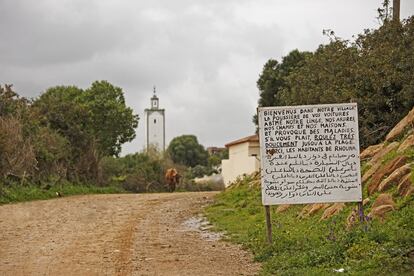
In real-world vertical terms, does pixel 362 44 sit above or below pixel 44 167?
above

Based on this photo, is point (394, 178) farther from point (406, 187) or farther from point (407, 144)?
point (407, 144)

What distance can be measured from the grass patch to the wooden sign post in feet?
46.5

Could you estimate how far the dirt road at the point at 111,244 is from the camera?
396 inches

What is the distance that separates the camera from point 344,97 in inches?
824

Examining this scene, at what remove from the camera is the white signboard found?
11.5 metres

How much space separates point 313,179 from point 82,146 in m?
22.7

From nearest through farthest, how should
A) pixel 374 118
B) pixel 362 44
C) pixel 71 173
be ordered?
pixel 374 118 → pixel 362 44 → pixel 71 173

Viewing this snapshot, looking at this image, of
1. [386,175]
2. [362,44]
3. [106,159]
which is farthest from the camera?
[106,159]

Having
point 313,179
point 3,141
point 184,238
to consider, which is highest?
point 3,141

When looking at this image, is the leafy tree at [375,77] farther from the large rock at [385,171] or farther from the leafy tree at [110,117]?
the leafy tree at [110,117]

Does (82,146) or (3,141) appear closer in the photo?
(3,141)

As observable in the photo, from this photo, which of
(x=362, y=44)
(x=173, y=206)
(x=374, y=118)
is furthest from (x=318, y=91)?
(x=173, y=206)

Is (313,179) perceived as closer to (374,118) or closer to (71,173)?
(374,118)

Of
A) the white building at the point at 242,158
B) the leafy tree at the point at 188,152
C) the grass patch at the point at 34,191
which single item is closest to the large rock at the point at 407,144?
the grass patch at the point at 34,191
